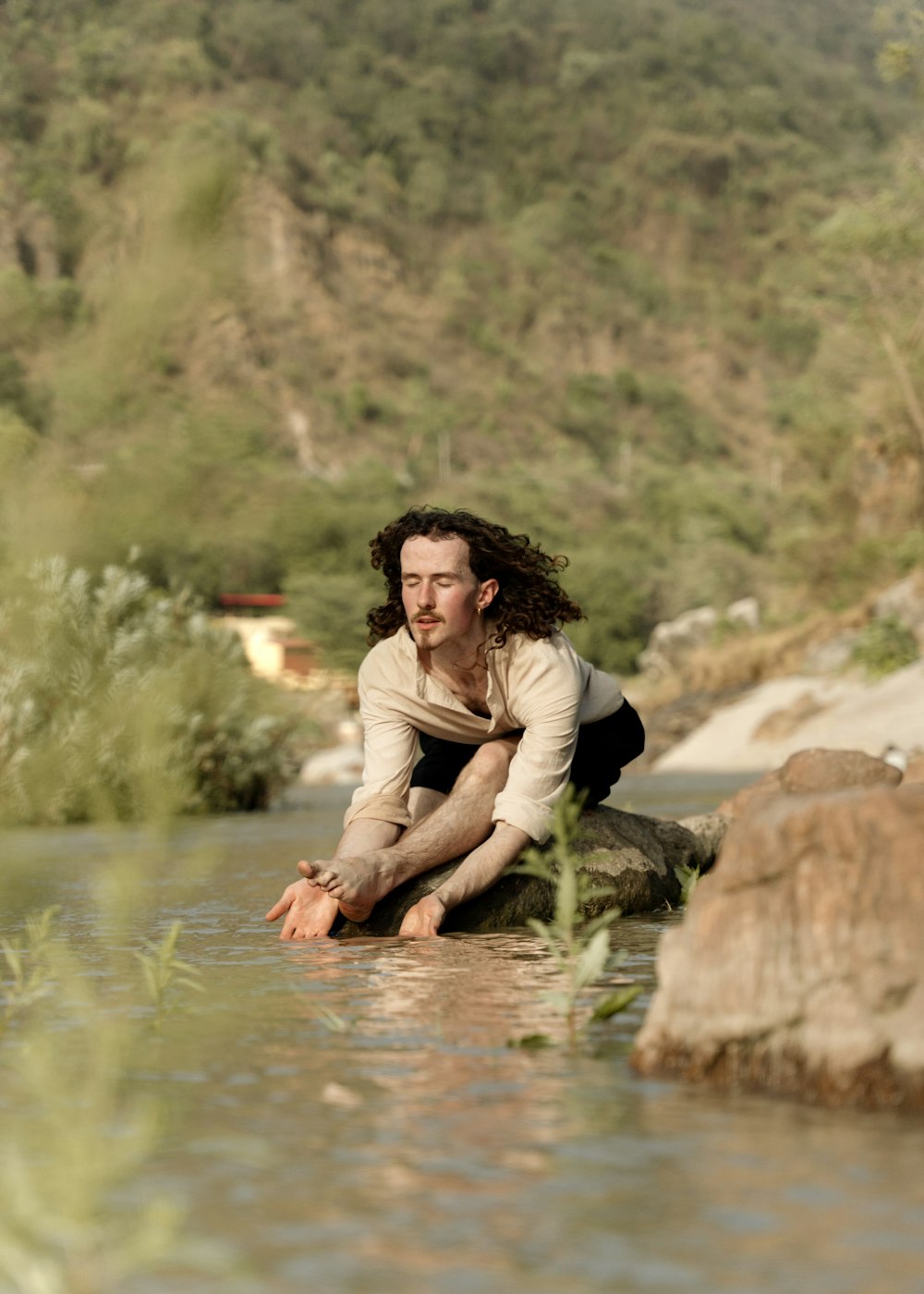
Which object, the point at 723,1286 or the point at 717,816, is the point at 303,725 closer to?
the point at 717,816

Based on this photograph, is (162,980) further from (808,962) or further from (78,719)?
(78,719)

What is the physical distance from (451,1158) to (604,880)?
3915mm

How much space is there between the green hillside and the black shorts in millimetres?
967

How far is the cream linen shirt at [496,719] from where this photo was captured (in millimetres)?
5836

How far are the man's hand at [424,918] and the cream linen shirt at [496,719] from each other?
361mm

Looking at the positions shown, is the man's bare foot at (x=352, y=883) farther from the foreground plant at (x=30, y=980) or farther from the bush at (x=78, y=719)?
the bush at (x=78, y=719)

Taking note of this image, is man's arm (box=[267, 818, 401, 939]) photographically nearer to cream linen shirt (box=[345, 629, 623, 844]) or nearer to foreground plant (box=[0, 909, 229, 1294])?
cream linen shirt (box=[345, 629, 623, 844])

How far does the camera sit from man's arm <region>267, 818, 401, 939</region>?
580 centimetres

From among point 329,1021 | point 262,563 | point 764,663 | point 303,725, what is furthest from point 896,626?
point 262,563

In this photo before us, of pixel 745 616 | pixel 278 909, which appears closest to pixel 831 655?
pixel 745 616

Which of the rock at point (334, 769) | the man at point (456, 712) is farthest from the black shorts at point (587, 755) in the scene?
the rock at point (334, 769)

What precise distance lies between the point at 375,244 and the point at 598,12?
6501 cm

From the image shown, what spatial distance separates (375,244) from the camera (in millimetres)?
106000

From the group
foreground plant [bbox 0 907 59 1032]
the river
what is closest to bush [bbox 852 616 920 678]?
foreground plant [bbox 0 907 59 1032]
